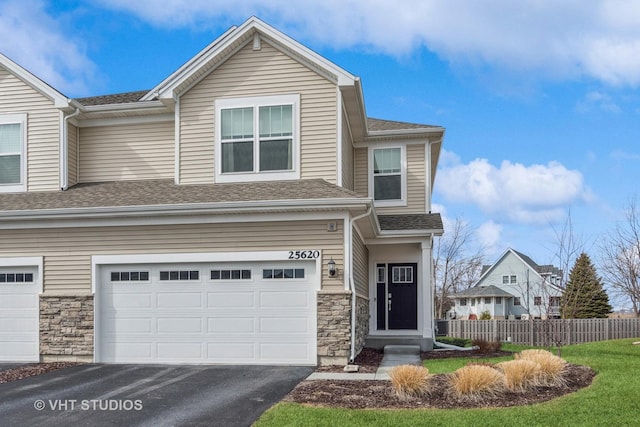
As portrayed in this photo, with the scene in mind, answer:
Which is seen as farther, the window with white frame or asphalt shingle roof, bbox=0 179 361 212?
the window with white frame

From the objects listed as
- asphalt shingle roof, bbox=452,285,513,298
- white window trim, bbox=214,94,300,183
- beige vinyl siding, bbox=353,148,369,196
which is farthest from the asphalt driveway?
asphalt shingle roof, bbox=452,285,513,298

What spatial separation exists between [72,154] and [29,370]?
563cm

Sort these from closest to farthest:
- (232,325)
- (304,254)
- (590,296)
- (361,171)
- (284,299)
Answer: (304,254) < (284,299) < (232,325) < (361,171) < (590,296)

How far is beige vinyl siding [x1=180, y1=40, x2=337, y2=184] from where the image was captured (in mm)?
13266

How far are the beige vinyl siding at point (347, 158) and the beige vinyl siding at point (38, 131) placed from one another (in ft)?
23.1

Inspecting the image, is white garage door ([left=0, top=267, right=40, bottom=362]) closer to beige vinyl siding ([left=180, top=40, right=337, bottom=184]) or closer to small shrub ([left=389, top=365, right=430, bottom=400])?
beige vinyl siding ([left=180, top=40, right=337, bottom=184])

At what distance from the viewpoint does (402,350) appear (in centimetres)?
1402

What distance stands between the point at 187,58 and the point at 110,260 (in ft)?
16.3

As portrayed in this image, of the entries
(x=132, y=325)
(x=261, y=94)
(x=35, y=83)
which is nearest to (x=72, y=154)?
(x=35, y=83)

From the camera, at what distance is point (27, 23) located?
13.2 m

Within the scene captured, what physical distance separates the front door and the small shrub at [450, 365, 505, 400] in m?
8.41

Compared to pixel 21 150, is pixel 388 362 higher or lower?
lower

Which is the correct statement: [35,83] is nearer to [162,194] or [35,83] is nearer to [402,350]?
[162,194]

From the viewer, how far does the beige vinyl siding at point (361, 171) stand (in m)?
16.8
